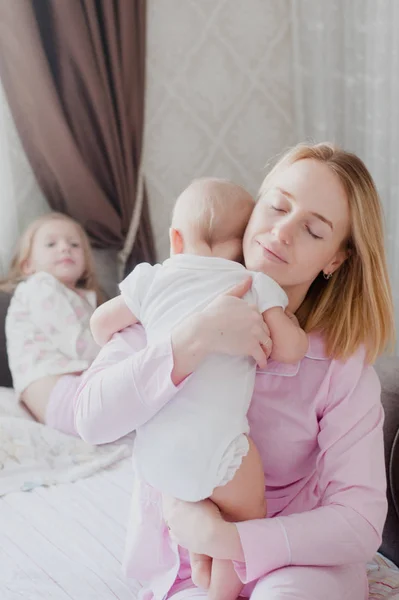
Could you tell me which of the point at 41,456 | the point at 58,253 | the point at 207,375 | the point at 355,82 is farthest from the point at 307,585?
the point at 355,82

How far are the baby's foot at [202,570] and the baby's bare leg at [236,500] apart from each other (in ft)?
0.07

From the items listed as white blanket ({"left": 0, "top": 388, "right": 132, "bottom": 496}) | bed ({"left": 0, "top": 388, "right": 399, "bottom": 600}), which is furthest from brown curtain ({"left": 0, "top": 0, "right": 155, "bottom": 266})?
bed ({"left": 0, "top": 388, "right": 399, "bottom": 600})

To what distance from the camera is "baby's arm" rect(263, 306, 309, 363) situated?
1297 mm

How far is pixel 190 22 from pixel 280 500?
2240 millimetres

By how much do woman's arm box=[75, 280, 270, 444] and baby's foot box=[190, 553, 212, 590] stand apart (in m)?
0.25

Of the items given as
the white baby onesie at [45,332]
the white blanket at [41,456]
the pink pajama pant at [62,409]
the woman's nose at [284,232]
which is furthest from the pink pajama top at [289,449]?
the white baby onesie at [45,332]

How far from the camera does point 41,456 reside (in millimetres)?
2129

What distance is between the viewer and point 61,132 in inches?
111

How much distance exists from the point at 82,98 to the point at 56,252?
0.60 meters

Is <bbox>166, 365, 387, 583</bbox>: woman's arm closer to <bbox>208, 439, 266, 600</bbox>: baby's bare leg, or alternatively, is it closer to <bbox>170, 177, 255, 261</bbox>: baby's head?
<bbox>208, 439, 266, 600</bbox>: baby's bare leg

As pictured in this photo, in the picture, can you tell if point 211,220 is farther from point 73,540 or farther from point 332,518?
point 73,540

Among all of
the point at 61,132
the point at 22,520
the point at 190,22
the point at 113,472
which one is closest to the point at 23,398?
the point at 113,472

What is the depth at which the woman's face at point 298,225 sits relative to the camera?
1.36 m

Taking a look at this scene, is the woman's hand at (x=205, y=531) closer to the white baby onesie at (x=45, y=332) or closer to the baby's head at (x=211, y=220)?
the baby's head at (x=211, y=220)
